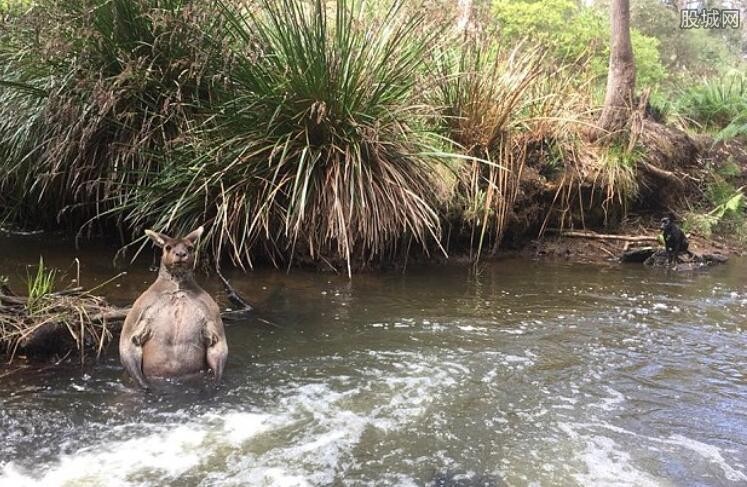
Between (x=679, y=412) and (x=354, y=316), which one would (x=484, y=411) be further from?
A: (x=354, y=316)

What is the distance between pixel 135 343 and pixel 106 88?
3057 millimetres

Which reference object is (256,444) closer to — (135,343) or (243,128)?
(135,343)

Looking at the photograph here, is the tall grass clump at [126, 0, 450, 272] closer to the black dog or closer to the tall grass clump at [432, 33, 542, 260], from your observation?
the tall grass clump at [432, 33, 542, 260]

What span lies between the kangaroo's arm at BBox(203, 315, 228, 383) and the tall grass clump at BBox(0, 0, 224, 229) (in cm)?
239

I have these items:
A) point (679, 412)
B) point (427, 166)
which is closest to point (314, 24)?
point (427, 166)

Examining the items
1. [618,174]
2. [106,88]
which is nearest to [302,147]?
[106,88]

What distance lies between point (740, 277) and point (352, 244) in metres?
4.00

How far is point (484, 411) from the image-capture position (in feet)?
11.6

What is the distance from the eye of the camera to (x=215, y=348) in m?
3.68

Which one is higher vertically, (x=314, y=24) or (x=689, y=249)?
(x=314, y=24)

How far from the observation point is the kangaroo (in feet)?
11.9

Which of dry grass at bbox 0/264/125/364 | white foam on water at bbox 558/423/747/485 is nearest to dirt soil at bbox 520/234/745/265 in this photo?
white foam on water at bbox 558/423/747/485

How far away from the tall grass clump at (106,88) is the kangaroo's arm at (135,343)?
231 centimetres

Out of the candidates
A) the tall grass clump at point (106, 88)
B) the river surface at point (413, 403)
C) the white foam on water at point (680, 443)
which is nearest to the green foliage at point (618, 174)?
the river surface at point (413, 403)
